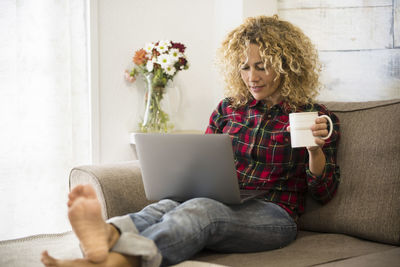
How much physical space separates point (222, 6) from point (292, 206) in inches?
66.2

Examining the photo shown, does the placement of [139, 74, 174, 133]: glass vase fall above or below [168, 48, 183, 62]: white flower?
below

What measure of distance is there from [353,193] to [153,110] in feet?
4.34

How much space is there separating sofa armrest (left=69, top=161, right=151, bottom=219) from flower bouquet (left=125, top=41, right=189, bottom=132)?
35.1 inches

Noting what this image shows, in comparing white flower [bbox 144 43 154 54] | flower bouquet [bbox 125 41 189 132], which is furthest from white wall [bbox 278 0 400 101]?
white flower [bbox 144 43 154 54]

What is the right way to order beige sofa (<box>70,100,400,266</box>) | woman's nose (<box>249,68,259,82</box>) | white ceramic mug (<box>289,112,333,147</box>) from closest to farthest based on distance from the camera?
white ceramic mug (<box>289,112,333,147</box>) → beige sofa (<box>70,100,400,266</box>) → woman's nose (<box>249,68,259,82</box>)

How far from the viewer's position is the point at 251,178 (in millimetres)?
1626

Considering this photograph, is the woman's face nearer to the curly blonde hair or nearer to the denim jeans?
the curly blonde hair

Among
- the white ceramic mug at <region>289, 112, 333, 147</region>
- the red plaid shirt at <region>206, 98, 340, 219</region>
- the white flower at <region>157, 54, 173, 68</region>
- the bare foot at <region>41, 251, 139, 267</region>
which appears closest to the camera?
the bare foot at <region>41, 251, 139, 267</region>

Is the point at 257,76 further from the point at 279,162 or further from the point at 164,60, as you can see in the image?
the point at 164,60

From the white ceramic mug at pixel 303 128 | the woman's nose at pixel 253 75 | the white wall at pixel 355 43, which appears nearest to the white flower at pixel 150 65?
the white wall at pixel 355 43

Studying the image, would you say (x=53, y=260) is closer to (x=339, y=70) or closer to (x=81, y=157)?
(x=81, y=157)

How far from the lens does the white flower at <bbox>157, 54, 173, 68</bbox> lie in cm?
246

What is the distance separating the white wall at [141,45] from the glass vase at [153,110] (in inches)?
4.9

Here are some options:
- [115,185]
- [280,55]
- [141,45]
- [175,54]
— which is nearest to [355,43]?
[280,55]
